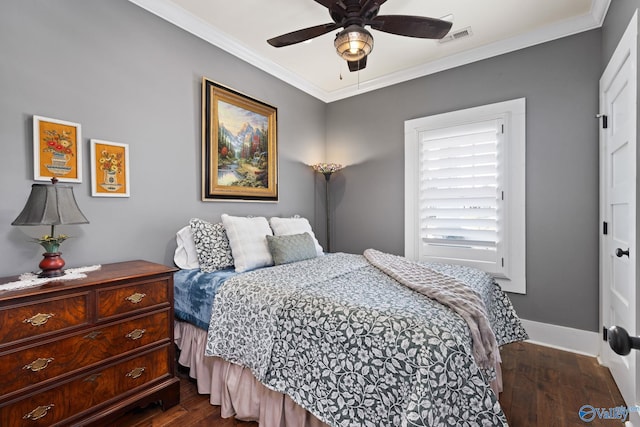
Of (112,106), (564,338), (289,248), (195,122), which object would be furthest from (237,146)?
(564,338)

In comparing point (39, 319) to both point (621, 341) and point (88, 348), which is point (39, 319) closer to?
point (88, 348)

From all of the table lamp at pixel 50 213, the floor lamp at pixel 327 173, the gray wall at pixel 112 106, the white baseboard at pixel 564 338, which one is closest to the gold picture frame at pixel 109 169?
the gray wall at pixel 112 106

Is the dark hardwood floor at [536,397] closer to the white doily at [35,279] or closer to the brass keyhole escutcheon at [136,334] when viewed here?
the brass keyhole escutcheon at [136,334]

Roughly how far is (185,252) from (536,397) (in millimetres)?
2705

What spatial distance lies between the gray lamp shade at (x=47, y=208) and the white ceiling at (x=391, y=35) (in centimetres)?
163

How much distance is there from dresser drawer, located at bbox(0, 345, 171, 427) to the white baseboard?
122 inches

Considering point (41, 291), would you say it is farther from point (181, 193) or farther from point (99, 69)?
point (99, 69)

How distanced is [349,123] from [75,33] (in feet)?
9.49

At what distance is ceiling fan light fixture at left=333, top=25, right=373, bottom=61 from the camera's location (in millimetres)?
1813

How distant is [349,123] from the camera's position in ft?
13.1

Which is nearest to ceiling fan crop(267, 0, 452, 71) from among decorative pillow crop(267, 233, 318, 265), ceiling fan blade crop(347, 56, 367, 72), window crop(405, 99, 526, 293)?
ceiling fan blade crop(347, 56, 367, 72)

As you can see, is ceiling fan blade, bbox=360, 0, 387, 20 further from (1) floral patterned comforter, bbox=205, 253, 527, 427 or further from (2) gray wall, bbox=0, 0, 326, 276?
(1) floral patterned comforter, bbox=205, 253, 527, 427

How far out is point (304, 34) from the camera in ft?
6.73

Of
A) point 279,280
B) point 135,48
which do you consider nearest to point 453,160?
point 279,280
